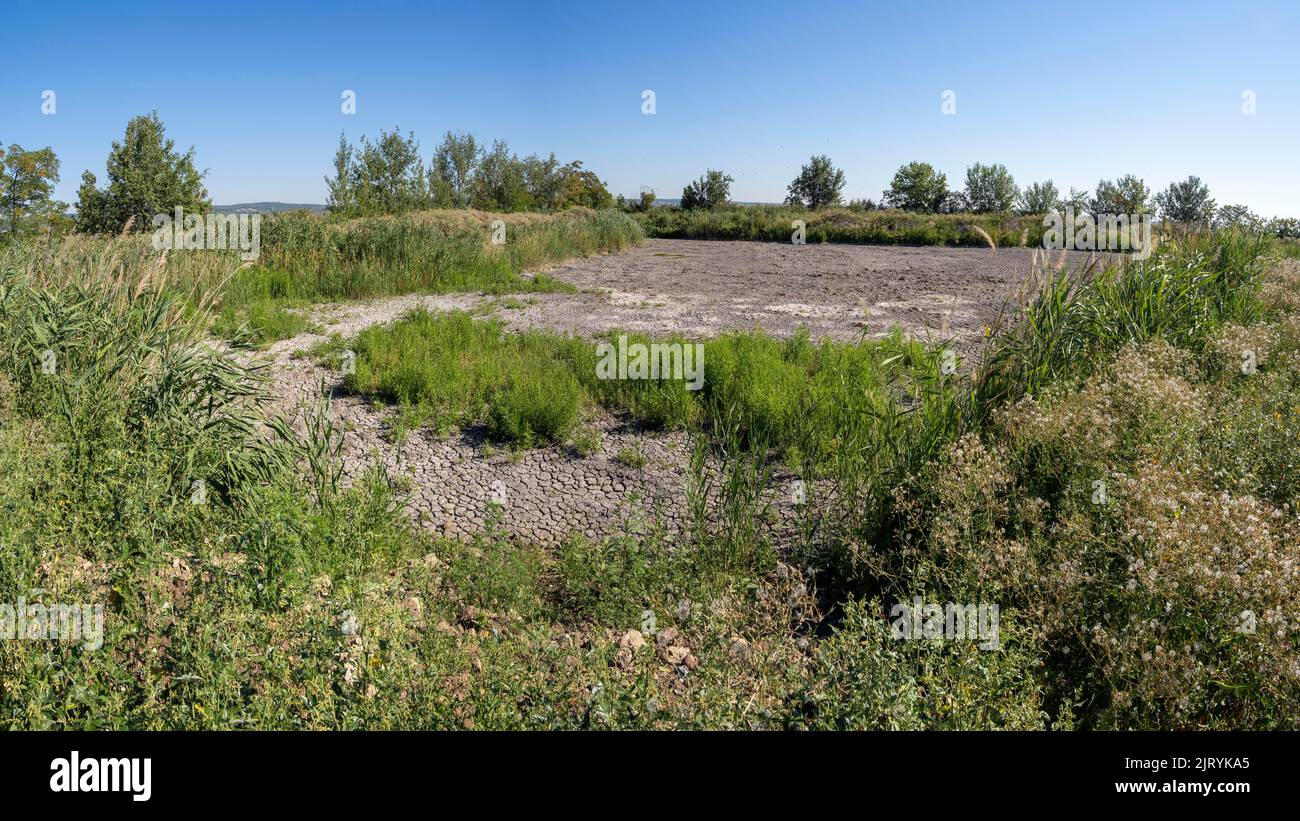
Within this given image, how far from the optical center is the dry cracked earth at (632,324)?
5234mm

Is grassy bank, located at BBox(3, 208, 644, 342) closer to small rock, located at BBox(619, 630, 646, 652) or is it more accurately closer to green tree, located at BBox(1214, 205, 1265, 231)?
small rock, located at BBox(619, 630, 646, 652)

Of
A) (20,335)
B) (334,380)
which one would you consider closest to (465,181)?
(334,380)

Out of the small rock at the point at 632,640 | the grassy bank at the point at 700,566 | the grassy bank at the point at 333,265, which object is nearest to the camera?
the grassy bank at the point at 700,566

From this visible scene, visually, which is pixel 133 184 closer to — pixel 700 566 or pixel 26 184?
pixel 26 184

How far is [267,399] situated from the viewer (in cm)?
500

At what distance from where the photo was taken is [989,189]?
1411 inches

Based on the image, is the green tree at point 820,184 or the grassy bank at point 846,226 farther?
the green tree at point 820,184

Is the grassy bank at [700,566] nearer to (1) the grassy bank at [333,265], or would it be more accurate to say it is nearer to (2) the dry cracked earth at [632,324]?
(2) the dry cracked earth at [632,324]

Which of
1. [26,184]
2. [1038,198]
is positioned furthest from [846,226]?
[26,184]

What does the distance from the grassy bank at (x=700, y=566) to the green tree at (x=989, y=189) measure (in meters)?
33.0

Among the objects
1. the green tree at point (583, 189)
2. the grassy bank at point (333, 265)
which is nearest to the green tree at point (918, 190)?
the green tree at point (583, 189)

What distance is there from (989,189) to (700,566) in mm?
37597

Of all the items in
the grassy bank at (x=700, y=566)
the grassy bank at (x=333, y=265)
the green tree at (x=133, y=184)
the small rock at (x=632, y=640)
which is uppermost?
the green tree at (x=133, y=184)

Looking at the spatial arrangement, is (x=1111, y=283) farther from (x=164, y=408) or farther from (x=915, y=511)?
(x=164, y=408)
